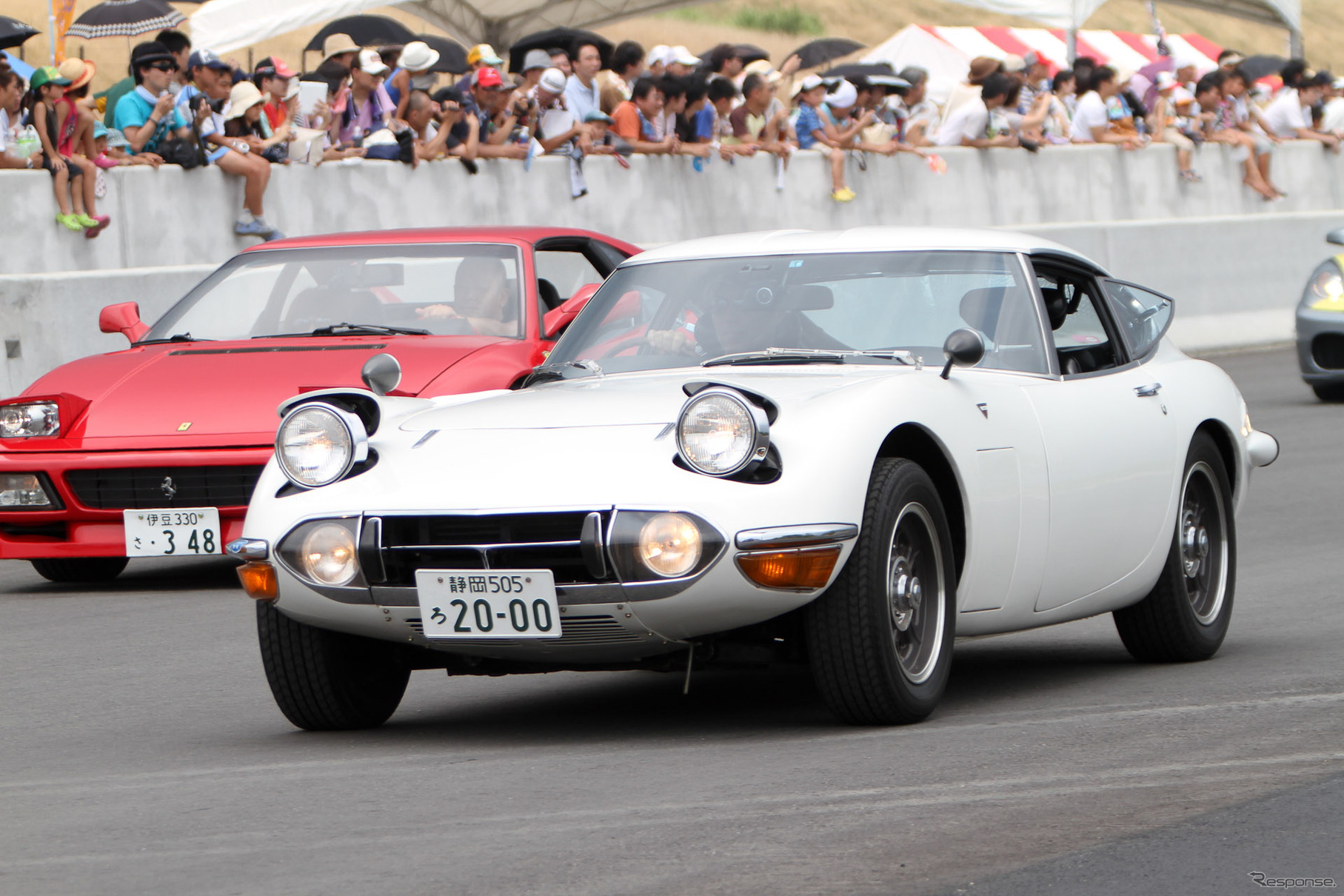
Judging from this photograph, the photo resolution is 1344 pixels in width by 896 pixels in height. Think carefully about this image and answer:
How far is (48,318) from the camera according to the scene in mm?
12430

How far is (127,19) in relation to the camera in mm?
29375

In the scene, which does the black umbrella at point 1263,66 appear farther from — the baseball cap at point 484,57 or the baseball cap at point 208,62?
the baseball cap at point 208,62

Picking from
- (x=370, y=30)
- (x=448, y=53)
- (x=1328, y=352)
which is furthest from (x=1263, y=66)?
(x=1328, y=352)

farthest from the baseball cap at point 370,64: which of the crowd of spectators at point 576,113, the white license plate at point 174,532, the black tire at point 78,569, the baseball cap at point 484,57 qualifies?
the white license plate at point 174,532

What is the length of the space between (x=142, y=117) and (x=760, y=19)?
200ft

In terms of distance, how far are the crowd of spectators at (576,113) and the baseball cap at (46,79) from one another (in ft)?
0.06

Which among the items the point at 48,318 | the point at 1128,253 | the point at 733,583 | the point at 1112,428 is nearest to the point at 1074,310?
the point at 1112,428

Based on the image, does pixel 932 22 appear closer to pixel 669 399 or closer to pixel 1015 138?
pixel 1015 138

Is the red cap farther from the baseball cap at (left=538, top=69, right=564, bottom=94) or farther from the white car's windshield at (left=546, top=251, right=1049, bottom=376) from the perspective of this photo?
the white car's windshield at (left=546, top=251, right=1049, bottom=376)

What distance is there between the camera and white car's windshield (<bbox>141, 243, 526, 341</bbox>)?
9594mm

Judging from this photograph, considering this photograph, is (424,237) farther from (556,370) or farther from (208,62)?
(208,62)

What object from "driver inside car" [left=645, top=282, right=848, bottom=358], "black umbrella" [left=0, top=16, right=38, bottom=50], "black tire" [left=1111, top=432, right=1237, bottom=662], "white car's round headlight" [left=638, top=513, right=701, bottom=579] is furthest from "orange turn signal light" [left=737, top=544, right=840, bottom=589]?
"black umbrella" [left=0, top=16, right=38, bottom=50]

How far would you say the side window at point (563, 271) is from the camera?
32.8 feet

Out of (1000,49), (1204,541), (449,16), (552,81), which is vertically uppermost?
(449,16)
